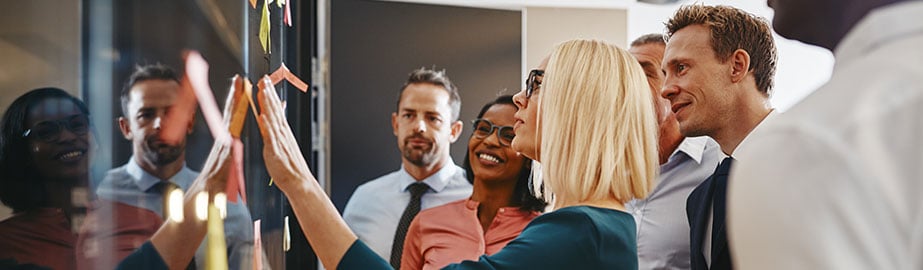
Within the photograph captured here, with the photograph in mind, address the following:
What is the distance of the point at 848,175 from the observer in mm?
602

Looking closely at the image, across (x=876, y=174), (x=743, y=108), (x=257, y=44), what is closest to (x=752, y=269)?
(x=876, y=174)

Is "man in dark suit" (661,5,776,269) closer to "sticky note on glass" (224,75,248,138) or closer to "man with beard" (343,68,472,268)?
"man with beard" (343,68,472,268)

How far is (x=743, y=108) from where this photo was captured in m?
2.38

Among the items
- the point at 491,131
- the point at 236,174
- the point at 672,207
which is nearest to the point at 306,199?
the point at 236,174

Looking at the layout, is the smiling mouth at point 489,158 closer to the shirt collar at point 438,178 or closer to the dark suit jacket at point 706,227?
the shirt collar at point 438,178

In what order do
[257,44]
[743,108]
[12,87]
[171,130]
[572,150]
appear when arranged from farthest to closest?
[743,108] → [572,150] → [257,44] → [171,130] → [12,87]

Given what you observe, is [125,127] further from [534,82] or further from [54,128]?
[534,82]

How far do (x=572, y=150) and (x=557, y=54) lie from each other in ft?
0.62

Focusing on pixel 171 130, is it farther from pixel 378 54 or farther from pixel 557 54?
pixel 378 54

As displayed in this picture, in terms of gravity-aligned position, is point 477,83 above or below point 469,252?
above

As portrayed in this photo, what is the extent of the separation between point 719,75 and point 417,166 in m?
1.39

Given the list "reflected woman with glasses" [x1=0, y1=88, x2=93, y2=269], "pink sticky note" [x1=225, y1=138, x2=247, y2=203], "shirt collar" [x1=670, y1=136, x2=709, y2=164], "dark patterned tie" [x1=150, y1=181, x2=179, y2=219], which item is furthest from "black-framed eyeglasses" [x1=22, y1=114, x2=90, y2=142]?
"shirt collar" [x1=670, y1=136, x2=709, y2=164]

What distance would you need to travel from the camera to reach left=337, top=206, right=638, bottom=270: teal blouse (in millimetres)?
1559

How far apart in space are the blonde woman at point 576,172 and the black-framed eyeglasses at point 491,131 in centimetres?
119
